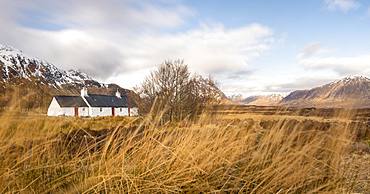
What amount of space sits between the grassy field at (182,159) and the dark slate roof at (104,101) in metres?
84.9

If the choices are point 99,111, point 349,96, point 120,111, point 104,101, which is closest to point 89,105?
point 99,111

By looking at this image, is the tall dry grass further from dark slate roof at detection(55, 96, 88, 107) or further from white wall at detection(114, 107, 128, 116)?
white wall at detection(114, 107, 128, 116)

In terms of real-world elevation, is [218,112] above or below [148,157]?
above

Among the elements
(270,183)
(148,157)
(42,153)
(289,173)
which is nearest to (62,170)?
(42,153)

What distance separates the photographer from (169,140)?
3.75m

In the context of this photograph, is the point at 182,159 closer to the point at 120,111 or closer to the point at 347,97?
the point at 347,97

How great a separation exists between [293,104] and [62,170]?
2622 mm

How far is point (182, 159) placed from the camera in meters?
3.29

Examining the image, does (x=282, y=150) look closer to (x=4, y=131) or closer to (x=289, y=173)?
(x=289, y=173)

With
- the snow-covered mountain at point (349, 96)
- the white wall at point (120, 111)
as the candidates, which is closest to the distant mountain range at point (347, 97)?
the snow-covered mountain at point (349, 96)

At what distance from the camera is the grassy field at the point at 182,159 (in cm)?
298

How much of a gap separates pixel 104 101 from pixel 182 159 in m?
89.5

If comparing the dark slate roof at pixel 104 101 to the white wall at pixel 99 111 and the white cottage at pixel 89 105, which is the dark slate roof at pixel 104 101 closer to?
the white cottage at pixel 89 105

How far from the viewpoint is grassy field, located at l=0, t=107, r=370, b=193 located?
9.78 feet
